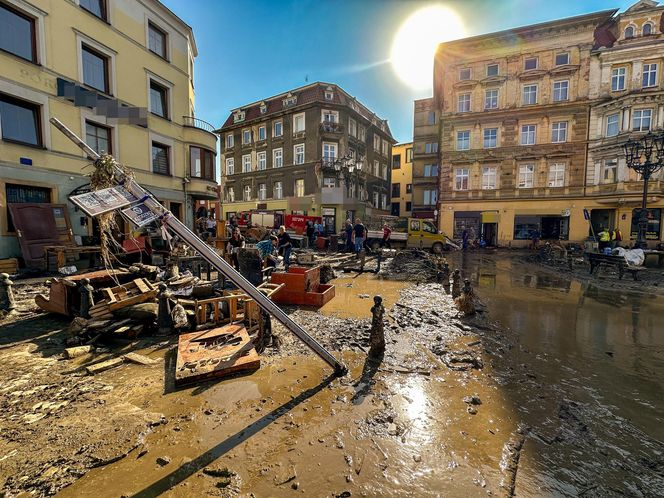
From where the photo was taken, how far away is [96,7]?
530 inches

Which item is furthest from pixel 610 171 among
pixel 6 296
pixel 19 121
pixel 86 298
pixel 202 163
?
pixel 19 121

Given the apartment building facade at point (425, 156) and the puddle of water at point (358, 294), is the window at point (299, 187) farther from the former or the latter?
the puddle of water at point (358, 294)

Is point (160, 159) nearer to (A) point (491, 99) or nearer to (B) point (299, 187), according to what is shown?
(B) point (299, 187)

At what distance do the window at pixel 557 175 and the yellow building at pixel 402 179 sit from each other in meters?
20.9

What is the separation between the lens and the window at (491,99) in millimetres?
25647

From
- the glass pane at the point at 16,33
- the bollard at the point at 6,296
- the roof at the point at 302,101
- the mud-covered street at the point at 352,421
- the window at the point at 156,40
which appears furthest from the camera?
the roof at the point at 302,101

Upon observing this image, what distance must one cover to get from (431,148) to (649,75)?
56.3ft

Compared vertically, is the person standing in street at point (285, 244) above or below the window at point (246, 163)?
below

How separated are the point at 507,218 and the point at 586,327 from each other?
2233 cm

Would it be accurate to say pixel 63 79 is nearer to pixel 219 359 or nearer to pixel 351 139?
pixel 219 359

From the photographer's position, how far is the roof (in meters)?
29.3

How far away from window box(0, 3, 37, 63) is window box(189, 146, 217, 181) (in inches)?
303

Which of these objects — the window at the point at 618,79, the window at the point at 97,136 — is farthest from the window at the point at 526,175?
the window at the point at 97,136

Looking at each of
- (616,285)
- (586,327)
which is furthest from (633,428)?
(616,285)
